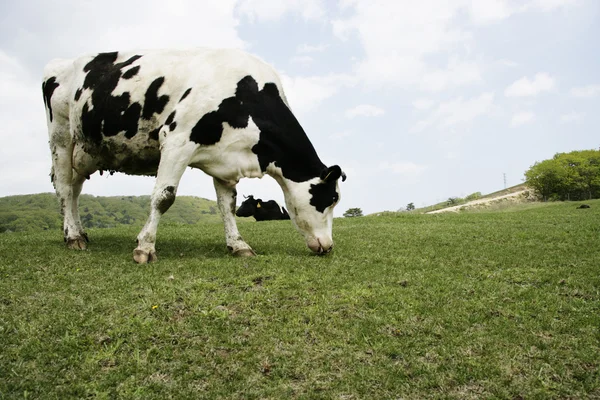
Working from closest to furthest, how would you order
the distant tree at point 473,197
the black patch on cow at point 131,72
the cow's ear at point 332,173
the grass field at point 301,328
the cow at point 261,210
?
the grass field at point 301,328 → the cow's ear at point 332,173 → the black patch on cow at point 131,72 → the cow at point 261,210 → the distant tree at point 473,197

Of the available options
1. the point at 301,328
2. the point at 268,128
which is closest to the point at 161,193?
the point at 268,128

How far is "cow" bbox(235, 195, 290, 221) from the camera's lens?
78.7 ft

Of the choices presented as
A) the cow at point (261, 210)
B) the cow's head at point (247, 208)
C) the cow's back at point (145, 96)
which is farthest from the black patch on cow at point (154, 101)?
the cow's head at point (247, 208)

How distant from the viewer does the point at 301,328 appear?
15.2 ft

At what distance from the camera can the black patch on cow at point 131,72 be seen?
8398mm

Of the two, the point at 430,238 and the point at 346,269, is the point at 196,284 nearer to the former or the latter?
the point at 346,269

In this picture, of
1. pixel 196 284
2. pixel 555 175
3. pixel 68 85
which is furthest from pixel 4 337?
pixel 555 175

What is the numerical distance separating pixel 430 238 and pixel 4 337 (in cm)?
843

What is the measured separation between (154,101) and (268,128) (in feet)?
6.64

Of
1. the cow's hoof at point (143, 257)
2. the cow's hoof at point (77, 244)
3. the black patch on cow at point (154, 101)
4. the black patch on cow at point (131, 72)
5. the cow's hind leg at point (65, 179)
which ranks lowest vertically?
the cow's hoof at point (143, 257)

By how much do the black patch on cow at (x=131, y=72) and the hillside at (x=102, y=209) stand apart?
193 feet

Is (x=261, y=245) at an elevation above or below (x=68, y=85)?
below

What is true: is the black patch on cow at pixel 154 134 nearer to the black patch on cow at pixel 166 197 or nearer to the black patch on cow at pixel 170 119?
the black patch on cow at pixel 170 119

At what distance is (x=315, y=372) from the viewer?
3820 millimetres
